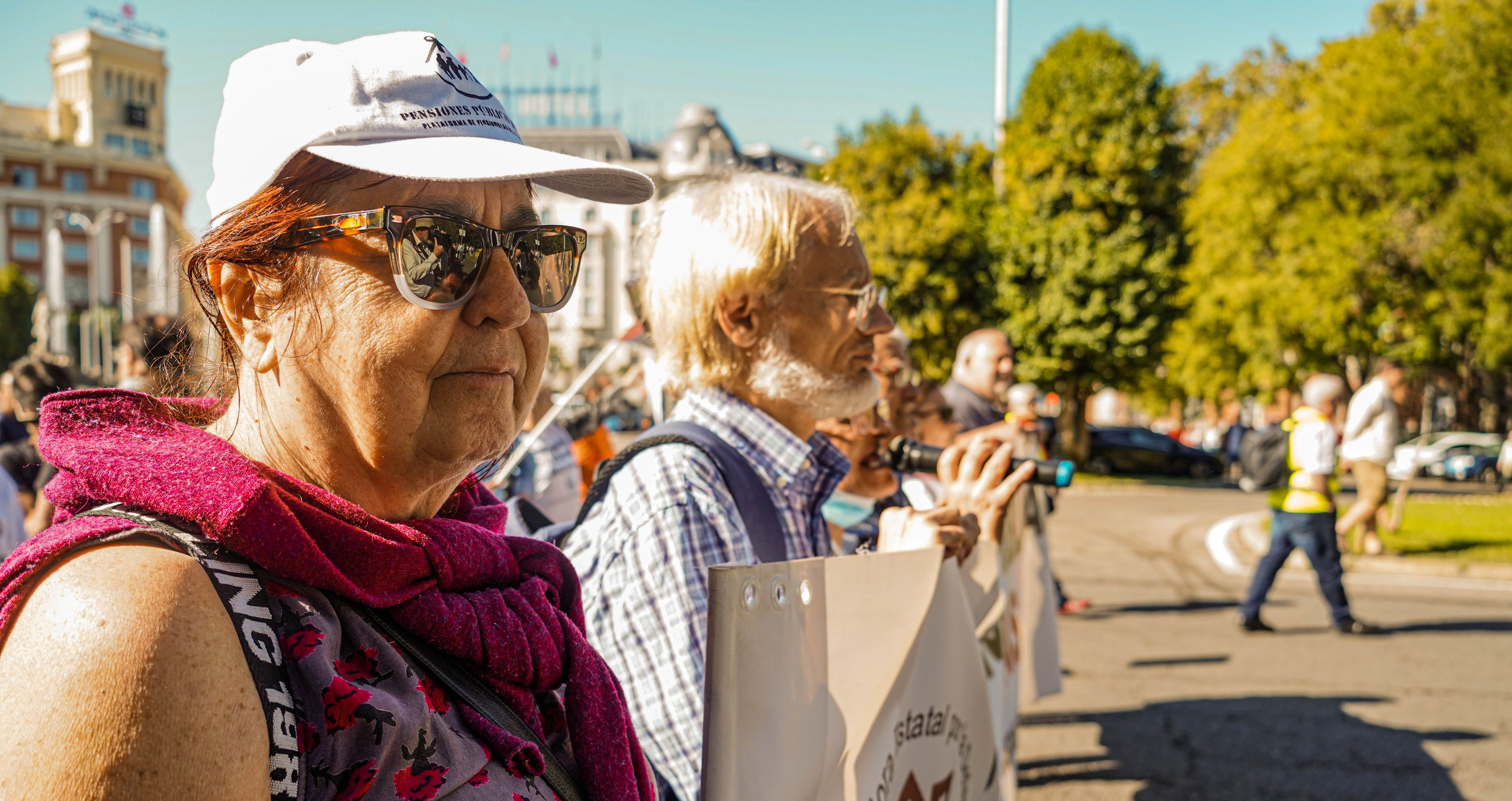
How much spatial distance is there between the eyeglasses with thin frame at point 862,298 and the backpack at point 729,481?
448 mm

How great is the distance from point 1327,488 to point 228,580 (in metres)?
8.68

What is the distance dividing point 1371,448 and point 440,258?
12427 millimetres

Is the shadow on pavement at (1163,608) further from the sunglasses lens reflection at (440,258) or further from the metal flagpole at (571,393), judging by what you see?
the sunglasses lens reflection at (440,258)

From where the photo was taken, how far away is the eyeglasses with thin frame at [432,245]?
3.78ft

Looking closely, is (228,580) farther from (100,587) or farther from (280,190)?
(280,190)

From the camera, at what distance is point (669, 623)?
1.79m

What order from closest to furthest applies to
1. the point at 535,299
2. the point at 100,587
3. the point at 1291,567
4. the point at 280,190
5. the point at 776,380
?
the point at 100,587, the point at 280,190, the point at 535,299, the point at 776,380, the point at 1291,567

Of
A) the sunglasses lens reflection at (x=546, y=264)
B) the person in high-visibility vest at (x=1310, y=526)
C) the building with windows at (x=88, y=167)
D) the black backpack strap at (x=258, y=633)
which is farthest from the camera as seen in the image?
the building with windows at (x=88, y=167)

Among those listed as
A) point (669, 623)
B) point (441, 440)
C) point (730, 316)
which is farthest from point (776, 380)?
point (441, 440)

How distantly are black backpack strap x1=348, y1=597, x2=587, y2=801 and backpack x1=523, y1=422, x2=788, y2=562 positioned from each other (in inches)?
29.1

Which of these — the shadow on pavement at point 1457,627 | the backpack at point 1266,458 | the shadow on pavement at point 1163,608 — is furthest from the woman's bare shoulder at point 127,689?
the backpack at point 1266,458

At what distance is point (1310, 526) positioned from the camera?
810cm

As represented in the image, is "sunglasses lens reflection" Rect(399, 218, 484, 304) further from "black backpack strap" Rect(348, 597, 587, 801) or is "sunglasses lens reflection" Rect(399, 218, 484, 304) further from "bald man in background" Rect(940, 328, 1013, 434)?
"bald man in background" Rect(940, 328, 1013, 434)

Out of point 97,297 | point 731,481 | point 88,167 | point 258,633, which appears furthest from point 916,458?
point 88,167
